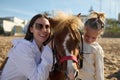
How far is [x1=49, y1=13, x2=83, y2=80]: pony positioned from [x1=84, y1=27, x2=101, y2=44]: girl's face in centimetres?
30

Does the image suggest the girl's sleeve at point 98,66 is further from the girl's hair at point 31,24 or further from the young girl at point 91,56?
the girl's hair at point 31,24

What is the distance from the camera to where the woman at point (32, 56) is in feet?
10.6

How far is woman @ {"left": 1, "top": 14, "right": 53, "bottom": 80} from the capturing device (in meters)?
3.22

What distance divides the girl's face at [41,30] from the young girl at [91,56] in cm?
55

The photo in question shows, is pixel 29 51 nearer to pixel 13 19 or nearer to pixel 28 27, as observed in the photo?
pixel 28 27

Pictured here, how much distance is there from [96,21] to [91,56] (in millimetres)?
451

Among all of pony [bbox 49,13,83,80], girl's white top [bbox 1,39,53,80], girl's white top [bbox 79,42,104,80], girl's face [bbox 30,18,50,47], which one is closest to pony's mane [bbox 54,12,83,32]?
pony [bbox 49,13,83,80]

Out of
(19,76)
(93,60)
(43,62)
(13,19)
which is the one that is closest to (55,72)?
(43,62)

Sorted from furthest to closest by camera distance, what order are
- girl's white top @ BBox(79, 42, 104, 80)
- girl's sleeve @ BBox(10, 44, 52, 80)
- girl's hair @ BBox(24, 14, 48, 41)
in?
girl's white top @ BBox(79, 42, 104, 80) < girl's hair @ BBox(24, 14, 48, 41) < girl's sleeve @ BBox(10, 44, 52, 80)

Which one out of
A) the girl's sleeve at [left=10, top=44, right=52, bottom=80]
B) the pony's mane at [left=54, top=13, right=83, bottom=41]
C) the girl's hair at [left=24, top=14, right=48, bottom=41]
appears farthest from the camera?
the girl's hair at [left=24, top=14, right=48, bottom=41]

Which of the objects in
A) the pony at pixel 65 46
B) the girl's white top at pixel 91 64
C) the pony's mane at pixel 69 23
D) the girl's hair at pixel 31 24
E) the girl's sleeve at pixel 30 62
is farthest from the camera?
the girl's white top at pixel 91 64

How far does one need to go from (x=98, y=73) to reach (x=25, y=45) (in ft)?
3.18

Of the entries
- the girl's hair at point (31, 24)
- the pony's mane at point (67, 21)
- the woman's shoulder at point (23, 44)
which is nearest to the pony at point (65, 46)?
the pony's mane at point (67, 21)

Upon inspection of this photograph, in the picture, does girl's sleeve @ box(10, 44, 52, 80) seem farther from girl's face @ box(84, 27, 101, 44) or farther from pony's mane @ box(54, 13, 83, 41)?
girl's face @ box(84, 27, 101, 44)
